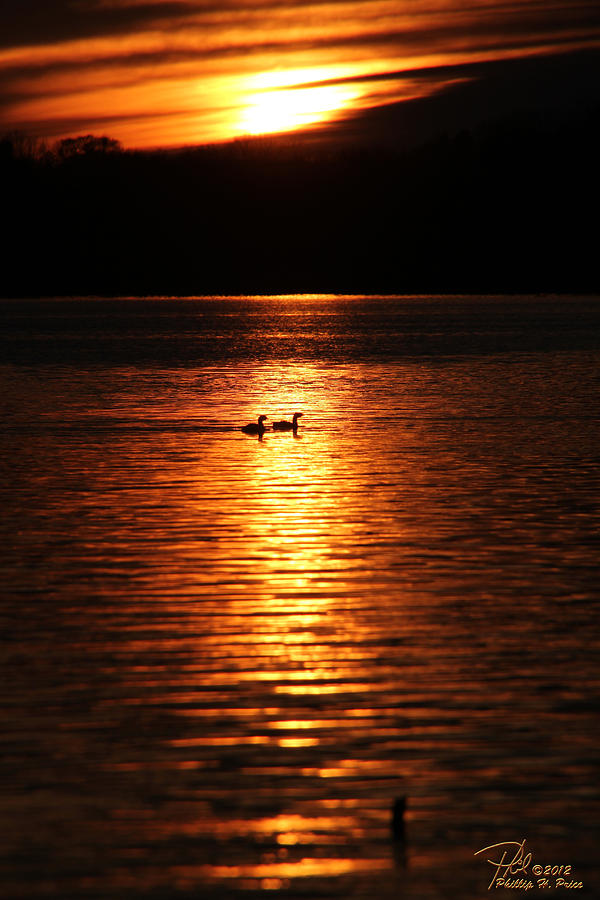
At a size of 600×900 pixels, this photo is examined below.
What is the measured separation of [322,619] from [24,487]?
12.6 meters


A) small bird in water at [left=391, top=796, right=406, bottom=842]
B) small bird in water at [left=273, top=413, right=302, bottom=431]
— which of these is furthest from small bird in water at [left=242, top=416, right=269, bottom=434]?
small bird in water at [left=391, top=796, right=406, bottom=842]

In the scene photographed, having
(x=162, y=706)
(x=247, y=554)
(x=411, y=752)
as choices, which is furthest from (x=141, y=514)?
(x=411, y=752)

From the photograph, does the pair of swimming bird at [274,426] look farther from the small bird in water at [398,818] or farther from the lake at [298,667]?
the small bird in water at [398,818]

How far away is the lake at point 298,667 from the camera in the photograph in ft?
31.3

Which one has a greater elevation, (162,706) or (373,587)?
(373,587)

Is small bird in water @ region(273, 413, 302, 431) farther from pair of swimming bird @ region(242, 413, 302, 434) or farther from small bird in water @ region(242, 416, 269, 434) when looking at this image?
small bird in water @ region(242, 416, 269, 434)

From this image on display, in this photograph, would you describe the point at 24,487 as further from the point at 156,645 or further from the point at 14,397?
the point at 14,397

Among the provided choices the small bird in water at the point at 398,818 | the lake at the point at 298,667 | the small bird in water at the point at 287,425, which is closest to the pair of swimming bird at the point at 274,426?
the small bird in water at the point at 287,425

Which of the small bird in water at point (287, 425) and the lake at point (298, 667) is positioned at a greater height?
the small bird in water at point (287, 425)

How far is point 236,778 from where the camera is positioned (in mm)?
10750

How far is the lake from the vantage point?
954cm

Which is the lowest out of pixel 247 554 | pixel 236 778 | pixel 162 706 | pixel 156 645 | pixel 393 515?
pixel 236 778

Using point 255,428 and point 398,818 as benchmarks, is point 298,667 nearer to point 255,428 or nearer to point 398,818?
point 398,818

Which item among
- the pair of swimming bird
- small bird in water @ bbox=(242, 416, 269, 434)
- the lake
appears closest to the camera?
the lake
